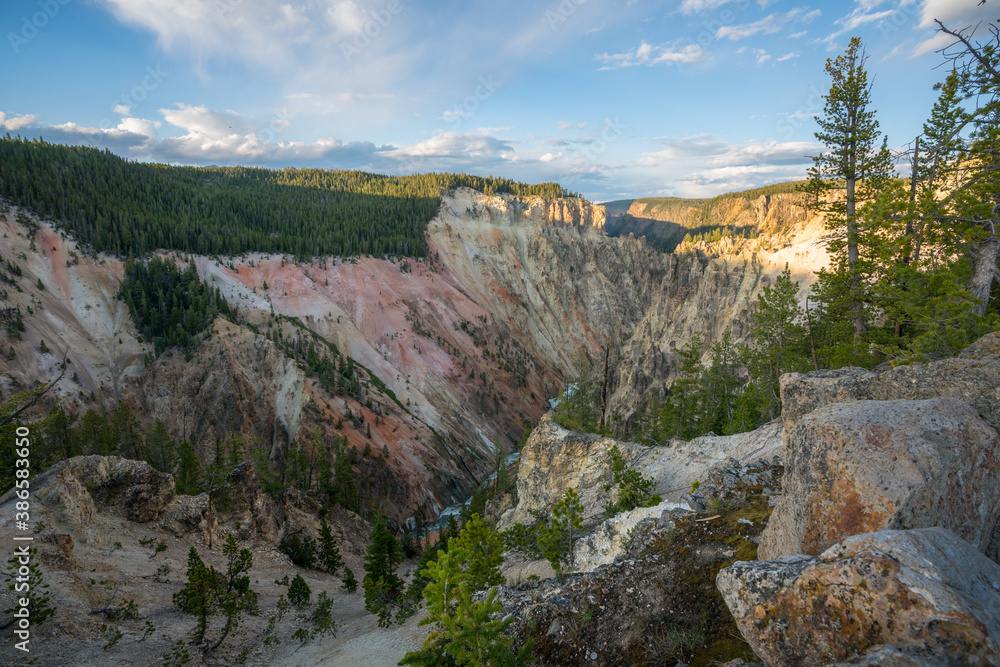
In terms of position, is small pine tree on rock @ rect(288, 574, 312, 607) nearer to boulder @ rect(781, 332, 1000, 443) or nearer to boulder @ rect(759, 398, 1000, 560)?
boulder @ rect(781, 332, 1000, 443)

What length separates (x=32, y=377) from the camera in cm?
4022

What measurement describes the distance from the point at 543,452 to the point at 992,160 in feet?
61.6

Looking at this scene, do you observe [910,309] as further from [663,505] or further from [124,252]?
[124,252]

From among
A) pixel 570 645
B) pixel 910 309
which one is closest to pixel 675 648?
pixel 570 645

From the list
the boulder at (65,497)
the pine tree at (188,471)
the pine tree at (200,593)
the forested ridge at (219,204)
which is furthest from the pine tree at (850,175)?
the forested ridge at (219,204)

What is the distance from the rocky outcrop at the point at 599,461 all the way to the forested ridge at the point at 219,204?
202 feet

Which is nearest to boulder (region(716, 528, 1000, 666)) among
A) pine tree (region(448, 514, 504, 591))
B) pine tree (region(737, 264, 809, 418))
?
pine tree (region(448, 514, 504, 591))

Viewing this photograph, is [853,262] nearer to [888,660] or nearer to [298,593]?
[888,660]

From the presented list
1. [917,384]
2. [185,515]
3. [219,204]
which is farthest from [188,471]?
[219,204]

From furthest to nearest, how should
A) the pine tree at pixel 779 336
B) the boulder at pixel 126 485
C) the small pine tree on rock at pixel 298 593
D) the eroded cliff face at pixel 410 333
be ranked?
the eroded cliff face at pixel 410 333 → the small pine tree on rock at pixel 298 593 → the boulder at pixel 126 485 → the pine tree at pixel 779 336

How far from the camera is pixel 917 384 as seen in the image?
8922 millimetres

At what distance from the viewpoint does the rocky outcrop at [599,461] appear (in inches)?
613

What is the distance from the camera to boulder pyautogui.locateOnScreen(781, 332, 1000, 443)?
25.2 feet

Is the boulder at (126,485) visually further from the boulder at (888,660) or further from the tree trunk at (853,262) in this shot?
the tree trunk at (853,262)
